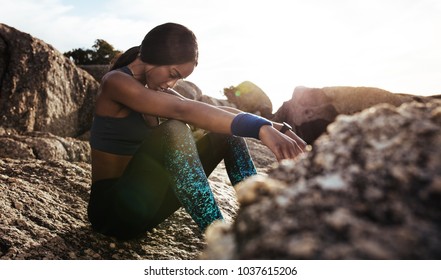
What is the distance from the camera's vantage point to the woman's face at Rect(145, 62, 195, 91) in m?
2.74

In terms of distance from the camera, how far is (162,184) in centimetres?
225

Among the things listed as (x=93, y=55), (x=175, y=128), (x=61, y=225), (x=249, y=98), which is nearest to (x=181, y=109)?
(x=175, y=128)

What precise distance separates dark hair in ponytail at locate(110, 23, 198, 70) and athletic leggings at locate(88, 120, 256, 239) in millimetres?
618

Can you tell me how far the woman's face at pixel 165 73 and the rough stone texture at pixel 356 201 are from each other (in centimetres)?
210

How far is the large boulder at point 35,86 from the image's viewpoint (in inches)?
241

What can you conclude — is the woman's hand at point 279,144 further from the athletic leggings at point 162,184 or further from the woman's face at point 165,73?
the woman's face at point 165,73

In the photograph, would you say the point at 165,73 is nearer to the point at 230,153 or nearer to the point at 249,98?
the point at 230,153

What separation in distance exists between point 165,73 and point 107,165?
0.79 metres

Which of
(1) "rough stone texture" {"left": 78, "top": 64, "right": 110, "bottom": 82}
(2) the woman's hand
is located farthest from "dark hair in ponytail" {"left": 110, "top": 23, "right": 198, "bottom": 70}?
(1) "rough stone texture" {"left": 78, "top": 64, "right": 110, "bottom": 82}

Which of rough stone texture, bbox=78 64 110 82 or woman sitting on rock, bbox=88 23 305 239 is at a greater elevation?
rough stone texture, bbox=78 64 110 82

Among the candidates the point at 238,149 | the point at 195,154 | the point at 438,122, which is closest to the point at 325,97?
the point at 238,149

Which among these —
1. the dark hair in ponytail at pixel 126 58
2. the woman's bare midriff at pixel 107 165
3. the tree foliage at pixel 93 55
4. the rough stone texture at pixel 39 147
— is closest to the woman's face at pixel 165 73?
the dark hair in ponytail at pixel 126 58

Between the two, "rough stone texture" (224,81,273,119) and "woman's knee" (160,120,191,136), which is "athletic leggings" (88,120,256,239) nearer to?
"woman's knee" (160,120,191,136)

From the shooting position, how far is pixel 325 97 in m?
9.19
